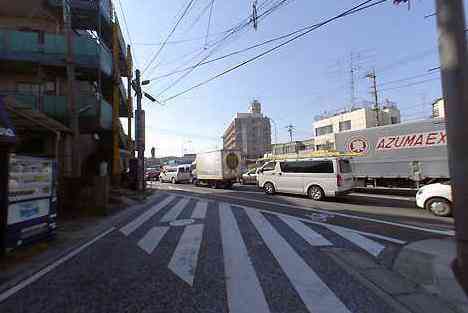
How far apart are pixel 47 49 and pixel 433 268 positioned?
1829cm

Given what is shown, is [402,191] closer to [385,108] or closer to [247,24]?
[247,24]

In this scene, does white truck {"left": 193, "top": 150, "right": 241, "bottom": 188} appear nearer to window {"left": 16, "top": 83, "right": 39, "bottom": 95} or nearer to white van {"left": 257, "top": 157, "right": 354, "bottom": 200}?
white van {"left": 257, "top": 157, "right": 354, "bottom": 200}

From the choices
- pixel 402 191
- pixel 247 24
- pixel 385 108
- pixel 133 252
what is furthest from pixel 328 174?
pixel 385 108

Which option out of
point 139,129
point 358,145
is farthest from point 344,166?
point 139,129

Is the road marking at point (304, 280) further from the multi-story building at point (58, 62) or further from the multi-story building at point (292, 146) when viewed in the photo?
the multi-story building at point (292, 146)

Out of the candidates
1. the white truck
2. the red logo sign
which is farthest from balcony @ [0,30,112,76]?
the red logo sign

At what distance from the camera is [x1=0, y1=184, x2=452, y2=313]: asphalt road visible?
398cm

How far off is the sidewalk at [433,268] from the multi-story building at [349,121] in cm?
4608

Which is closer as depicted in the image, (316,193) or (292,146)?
(316,193)

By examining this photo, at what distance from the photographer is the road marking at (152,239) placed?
22.9 feet

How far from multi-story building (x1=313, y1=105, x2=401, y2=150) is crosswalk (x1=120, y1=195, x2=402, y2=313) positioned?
43918 millimetres

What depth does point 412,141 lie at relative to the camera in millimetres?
15531

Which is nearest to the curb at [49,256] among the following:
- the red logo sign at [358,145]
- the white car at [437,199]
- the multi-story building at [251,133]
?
the white car at [437,199]

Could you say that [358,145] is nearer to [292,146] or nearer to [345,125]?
[345,125]
